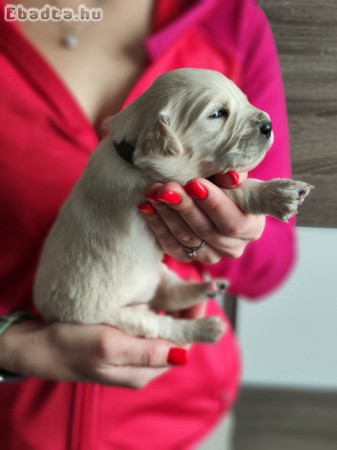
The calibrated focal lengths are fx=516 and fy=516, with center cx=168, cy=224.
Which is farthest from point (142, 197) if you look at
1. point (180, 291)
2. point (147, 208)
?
point (180, 291)

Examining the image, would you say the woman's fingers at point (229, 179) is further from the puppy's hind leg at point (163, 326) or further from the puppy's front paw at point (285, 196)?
the puppy's hind leg at point (163, 326)

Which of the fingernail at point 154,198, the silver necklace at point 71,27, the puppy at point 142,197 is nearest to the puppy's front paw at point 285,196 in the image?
the puppy at point 142,197

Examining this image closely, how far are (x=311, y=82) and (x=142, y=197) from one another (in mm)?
198

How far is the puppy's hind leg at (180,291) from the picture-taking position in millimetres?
702

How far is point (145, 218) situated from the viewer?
54 centimetres

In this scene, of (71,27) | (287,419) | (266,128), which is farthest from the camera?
(287,419)

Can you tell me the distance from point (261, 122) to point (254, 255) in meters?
0.43

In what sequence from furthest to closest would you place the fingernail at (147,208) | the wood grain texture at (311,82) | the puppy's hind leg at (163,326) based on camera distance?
the puppy's hind leg at (163,326)
the fingernail at (147,208)
the wood grain texture at (311,82)

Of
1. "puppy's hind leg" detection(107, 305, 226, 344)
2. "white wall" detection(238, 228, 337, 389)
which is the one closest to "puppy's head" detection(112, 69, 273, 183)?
"white wall" detection(238, 228, 337, 389)

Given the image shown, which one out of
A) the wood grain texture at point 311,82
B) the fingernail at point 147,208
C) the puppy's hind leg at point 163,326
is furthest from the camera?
the puppy's hind leg at point 163,326

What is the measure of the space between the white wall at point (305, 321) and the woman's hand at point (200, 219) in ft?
0.20

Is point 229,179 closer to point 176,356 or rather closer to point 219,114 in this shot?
point 219,114

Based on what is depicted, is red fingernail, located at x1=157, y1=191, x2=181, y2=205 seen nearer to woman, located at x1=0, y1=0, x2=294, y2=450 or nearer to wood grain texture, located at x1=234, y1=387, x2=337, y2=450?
woman, located at x1=0, y1=0, x2=294, y2=450

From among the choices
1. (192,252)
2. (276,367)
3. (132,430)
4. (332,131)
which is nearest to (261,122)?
(332,131)
